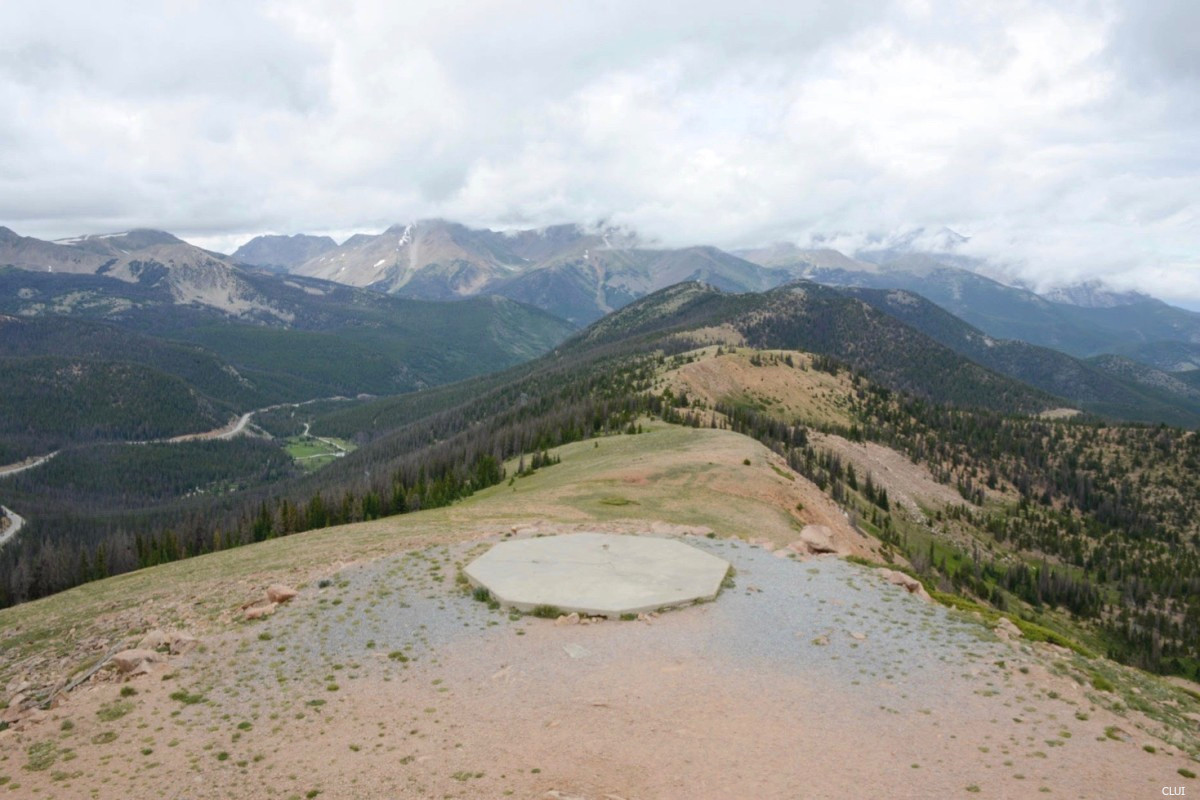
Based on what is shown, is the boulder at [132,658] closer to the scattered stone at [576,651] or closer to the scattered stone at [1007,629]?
the scattered stone at [576,651]

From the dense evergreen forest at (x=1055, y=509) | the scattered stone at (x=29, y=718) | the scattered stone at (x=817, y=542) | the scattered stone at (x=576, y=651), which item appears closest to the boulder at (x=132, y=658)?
the scattered stone at (x=29, y=718)

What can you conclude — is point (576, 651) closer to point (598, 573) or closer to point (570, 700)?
point (570, 700)

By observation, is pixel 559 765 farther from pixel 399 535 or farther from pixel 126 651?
pixel 399 535

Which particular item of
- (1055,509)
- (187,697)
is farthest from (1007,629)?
(1055,509)

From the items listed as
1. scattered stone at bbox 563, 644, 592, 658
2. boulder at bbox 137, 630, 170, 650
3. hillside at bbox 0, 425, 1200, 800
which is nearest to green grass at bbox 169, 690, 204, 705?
hillside at bbox 0, 425, 1200, 800

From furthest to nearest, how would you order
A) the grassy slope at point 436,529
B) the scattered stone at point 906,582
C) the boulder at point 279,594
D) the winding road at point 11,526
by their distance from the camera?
the winding road at point 11,526, the grassy slope at point 436,529, the scattered stone at point 906,582, the boulder at point 279,594

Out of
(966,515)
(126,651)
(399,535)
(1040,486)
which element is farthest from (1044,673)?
(1040,486)

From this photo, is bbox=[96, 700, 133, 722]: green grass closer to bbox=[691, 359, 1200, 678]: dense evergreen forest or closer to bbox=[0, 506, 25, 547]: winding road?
bbox=[691, 359, 1200, 678]: dense evergreen forest
